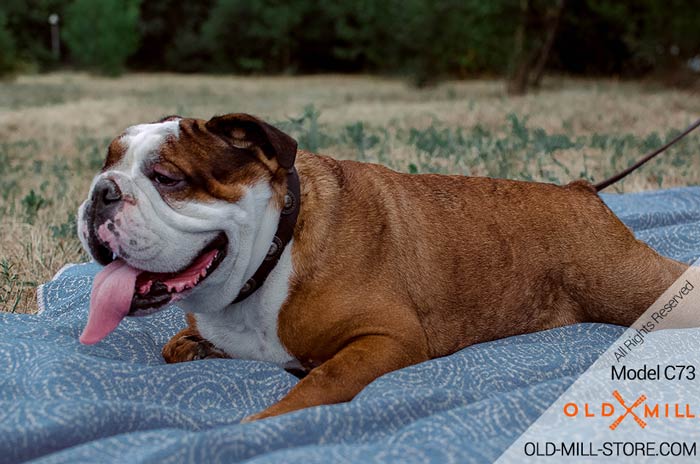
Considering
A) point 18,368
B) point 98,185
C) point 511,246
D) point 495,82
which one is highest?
point 98,185

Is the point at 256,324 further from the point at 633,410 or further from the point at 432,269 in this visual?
the point at 633,410

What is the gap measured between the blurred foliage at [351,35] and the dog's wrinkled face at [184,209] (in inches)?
475

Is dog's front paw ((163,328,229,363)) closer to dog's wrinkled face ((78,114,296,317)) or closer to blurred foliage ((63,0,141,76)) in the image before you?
dog's wrinkled face ((78,114,296,317))

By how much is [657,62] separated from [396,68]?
853 cm

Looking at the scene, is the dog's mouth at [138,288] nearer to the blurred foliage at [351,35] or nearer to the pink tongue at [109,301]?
the pink tongue at [109,301]

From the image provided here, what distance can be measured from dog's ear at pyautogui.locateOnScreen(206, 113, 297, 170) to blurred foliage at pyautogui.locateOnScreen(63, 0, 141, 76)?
26.4 metres

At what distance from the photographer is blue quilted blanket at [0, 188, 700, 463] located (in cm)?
209

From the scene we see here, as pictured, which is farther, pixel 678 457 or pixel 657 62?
pixel 657 62

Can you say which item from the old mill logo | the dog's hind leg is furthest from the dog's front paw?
the dog's hind leg

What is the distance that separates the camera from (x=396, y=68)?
22.4m

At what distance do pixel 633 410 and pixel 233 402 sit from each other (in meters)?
1.24

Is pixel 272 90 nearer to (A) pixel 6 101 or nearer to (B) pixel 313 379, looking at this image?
(A) pixel 6 101

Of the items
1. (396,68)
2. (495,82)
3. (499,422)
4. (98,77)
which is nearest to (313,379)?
(499,422)

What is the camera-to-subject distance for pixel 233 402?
2.65 metres
